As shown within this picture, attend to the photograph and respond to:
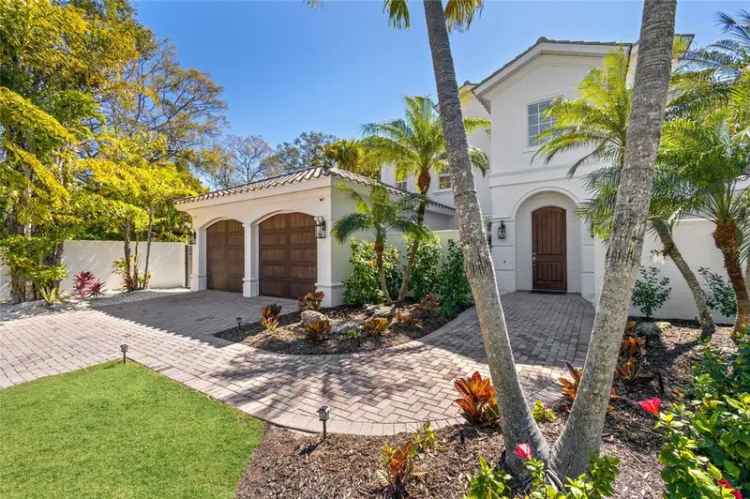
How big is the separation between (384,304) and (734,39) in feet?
32.4

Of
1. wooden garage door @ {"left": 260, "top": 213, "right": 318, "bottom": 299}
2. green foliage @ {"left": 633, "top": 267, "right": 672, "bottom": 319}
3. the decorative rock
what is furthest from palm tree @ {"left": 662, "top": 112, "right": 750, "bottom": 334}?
wooden garage door @ {"left": 260, "top": 213, "right": 318, "bottom": 299}

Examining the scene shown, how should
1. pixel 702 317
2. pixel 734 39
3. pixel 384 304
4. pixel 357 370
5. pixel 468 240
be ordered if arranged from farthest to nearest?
1. pixel 384 304
2. pixel 734 39
3. pixel 702 317
4. pixel 357 370
5. pixel 468 240

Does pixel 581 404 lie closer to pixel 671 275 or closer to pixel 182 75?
pixel 671 275

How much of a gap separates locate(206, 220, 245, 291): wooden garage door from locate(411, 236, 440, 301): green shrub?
7487 millimetres

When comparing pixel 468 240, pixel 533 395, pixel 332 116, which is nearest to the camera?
pixel 468 240

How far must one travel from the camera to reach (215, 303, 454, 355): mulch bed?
21.1 feet

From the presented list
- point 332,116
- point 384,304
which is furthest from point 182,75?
point 384,304

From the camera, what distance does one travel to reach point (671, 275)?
25.7 feet

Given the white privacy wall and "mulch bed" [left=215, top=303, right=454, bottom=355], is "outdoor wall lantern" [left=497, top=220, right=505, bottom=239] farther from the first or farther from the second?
"mulch bed" [left=215, top=303, right=454, bottom=355]

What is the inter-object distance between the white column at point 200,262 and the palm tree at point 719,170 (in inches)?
630

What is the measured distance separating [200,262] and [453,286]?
38.6 feet

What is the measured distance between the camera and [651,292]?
7.62 metres

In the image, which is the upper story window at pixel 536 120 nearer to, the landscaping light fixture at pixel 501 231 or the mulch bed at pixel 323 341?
the landscaping light fixture at pixel 501 231

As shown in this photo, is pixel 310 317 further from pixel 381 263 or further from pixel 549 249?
pixel 549 249
